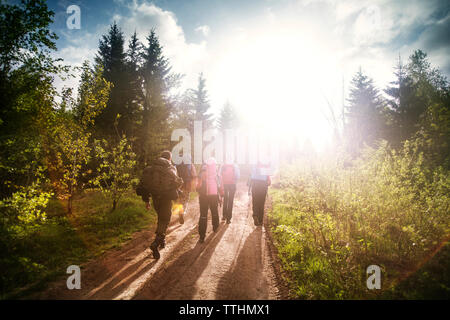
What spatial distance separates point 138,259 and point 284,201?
314 inches

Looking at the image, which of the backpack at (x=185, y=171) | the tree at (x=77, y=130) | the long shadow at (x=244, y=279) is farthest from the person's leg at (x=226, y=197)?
the tree at (x=77, y=130)

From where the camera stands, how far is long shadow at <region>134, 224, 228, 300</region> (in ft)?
10.6

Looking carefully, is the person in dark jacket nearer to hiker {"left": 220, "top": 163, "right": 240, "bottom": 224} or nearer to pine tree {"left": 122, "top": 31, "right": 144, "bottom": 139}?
hiker {"left": 220, "top": 163, "right": 240, "bottom": 224}

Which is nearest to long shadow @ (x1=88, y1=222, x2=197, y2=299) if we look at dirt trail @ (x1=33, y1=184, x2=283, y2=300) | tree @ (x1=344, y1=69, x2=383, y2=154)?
dirt trail @ (x1=33, y1=184, x2=283, y2=300)

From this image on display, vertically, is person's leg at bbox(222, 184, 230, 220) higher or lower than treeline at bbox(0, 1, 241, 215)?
lower

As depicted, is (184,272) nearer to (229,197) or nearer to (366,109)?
(229,197)

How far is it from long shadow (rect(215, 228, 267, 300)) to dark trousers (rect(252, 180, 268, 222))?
89.7 inches

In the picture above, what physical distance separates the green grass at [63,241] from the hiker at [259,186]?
14.2 feet

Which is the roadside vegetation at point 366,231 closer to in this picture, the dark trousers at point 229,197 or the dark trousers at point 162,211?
the dark trousers at point 229,197

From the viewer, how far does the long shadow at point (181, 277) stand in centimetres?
324

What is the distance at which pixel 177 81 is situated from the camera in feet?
58.6
